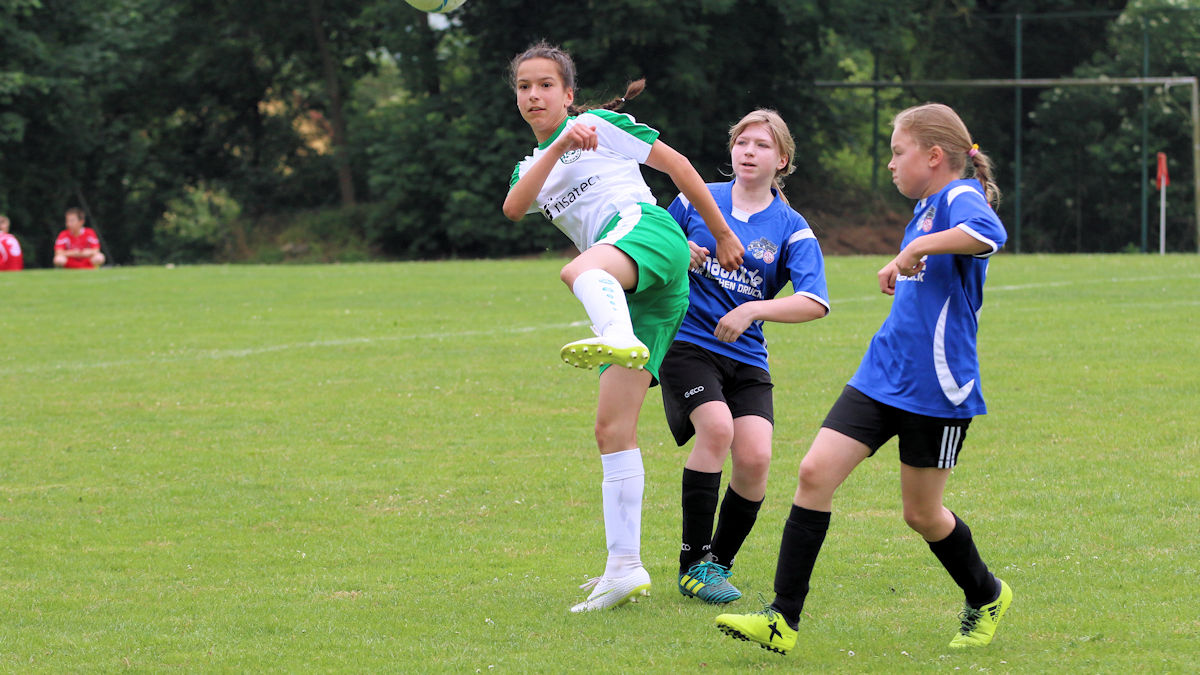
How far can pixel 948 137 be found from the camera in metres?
4.38

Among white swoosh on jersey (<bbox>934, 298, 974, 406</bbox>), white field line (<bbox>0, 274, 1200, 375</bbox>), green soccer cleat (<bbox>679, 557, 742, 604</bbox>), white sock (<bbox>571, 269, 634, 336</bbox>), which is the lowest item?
white field line (<bbox>0, 274, 1200, 375</bbox>)

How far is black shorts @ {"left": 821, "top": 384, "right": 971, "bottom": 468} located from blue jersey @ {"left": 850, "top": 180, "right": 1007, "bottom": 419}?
33 millimetres

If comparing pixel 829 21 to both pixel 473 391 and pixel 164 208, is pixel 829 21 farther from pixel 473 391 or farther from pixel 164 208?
pixel 473 391

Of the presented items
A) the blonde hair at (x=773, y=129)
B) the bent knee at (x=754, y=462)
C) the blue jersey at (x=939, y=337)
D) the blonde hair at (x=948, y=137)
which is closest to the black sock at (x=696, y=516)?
the bent knee at (x=754, y=462)

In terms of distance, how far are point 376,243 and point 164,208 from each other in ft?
25.7

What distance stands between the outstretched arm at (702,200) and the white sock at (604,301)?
489 millimetres

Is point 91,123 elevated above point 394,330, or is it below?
above

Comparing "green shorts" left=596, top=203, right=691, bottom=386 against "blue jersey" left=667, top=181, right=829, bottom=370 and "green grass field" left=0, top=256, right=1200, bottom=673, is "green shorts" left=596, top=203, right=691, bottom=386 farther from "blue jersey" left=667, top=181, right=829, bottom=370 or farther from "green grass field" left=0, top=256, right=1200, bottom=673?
"green grass field" left=0, top=256, right=1200, bottom=673

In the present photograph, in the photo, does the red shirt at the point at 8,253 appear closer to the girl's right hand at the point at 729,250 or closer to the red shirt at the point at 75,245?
the red shirt at the point at 75,245

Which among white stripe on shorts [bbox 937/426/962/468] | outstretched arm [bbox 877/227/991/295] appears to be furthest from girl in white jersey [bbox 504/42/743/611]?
white stripe on shorts [bbox 937/426/962/468]

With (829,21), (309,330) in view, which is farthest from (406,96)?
(309,330)

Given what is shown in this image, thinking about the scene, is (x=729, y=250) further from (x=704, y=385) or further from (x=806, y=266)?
(x=704, y=385)

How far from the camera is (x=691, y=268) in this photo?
5.29 metres

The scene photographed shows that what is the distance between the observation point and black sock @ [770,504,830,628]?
4.35 metres
